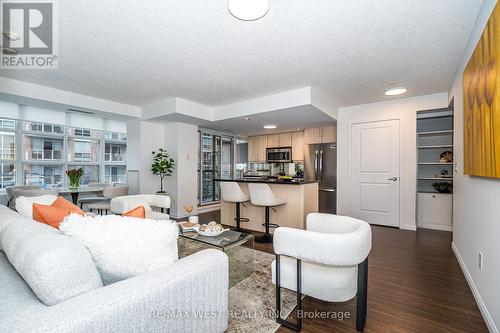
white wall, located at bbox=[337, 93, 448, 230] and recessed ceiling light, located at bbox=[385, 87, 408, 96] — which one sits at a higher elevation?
recessed ceiling light, located at bbox=[385, 87, 408, 96]

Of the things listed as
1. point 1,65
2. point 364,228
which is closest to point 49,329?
point 364,228

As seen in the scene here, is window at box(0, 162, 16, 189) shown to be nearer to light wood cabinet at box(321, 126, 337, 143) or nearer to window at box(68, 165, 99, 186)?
window at box(68, 165, 99, 186)

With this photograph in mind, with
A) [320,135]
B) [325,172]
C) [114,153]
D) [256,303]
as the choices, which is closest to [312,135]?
[320,135]

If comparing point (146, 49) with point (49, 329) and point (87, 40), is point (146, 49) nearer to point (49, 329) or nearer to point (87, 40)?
point (87, 40)

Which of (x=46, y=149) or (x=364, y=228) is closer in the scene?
(x=364, y=228)

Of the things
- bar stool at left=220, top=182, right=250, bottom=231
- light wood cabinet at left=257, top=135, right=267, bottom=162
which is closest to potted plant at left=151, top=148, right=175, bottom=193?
bar stool at left=220, top=182, right=250, bottom=231

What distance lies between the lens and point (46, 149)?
16.6 feet

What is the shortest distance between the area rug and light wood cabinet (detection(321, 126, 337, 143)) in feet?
12.5

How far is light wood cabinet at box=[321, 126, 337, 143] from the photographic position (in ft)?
18.0

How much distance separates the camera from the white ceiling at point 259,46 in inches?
76.2

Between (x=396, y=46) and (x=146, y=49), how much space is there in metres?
2.70

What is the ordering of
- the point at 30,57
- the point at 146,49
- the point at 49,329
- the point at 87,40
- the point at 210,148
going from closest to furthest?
the point at 49,329 → the point at 87,40 → the point at 146,49 → the point at 30,57 → the point at 210,148

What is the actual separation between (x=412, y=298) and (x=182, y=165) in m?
4.53

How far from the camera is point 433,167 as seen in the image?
4.76m
